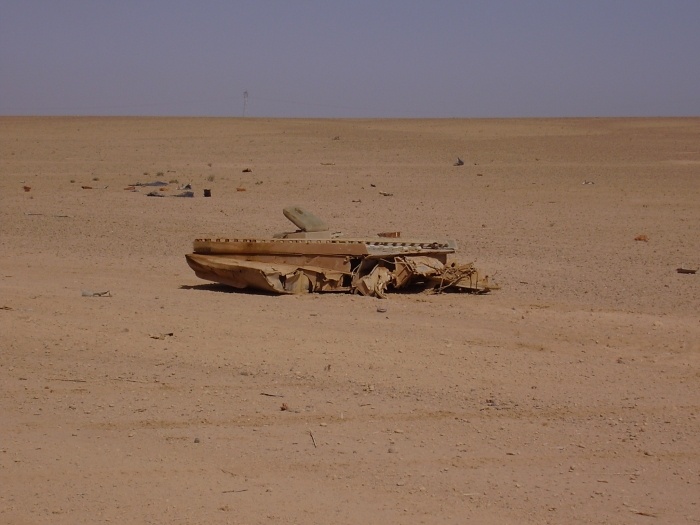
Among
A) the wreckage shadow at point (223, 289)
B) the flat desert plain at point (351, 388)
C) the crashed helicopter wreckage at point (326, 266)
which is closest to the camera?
the flat desert plain at point (351, 388)

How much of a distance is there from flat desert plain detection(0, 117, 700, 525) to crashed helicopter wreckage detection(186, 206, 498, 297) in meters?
0.19

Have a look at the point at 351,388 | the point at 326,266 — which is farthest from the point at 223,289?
the point at 351,388

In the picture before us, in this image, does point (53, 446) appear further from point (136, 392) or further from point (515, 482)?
point (515, 482)

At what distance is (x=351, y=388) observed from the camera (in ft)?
19.1

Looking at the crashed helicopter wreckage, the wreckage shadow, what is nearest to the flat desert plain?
the wreckage shadow

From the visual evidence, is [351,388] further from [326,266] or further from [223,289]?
[223,289]

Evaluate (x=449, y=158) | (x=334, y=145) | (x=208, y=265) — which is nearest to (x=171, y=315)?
(x=208, y=265)

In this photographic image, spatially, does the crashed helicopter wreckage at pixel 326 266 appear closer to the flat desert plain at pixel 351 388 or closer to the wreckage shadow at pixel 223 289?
the wreckage shadow at pixel 223 289

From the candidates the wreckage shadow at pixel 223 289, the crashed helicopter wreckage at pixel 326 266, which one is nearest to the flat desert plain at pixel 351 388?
the wreckage shadow at pixel 223 289

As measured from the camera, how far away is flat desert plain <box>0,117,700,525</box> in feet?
14.2

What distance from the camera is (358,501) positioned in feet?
13.9

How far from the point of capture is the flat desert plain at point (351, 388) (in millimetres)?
4320

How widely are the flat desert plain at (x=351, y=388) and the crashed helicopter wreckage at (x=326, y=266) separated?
19 cm

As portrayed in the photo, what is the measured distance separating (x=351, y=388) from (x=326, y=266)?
2929 millimetres
